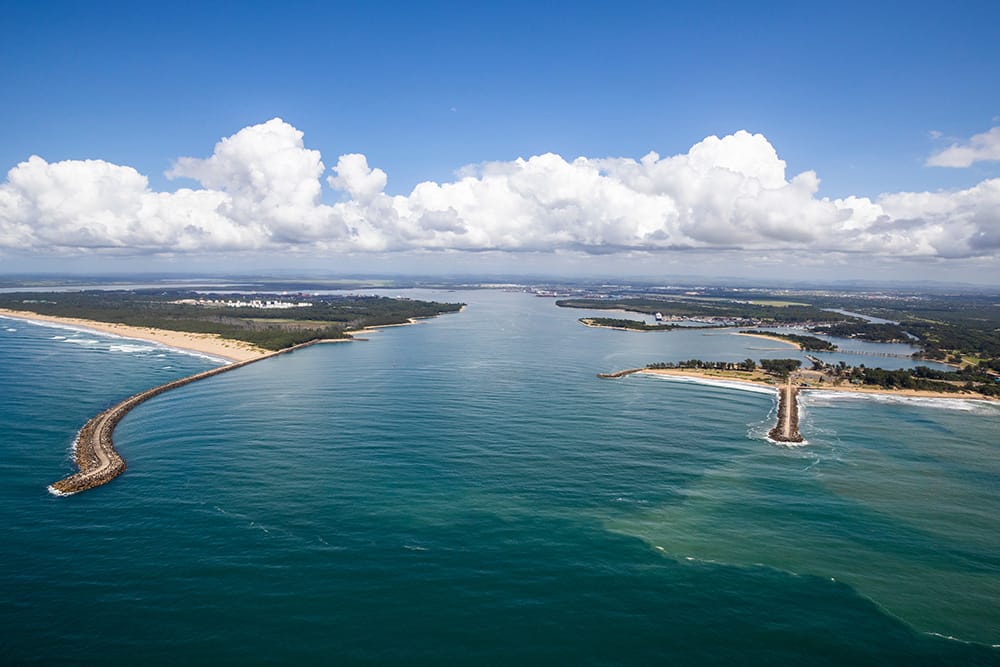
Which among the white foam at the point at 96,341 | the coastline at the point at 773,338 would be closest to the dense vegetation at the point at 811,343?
the coastline at the point at 773,338

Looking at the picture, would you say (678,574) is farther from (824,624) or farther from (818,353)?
(818,353)

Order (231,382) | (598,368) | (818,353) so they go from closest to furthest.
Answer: (231,382), (598,368), (818,353)

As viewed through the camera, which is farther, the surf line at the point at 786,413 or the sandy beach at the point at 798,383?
the sandy beach at the point at 798,383

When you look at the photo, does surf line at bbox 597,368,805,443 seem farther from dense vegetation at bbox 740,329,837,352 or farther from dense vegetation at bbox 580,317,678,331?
dense vegetation at bbox 580,317,678,331

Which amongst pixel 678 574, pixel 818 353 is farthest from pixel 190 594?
pixel 818 353

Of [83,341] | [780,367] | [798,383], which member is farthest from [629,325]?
[83,341]

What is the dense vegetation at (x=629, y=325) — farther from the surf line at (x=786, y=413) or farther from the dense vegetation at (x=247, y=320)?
the surf line at (x=786, y=413)
